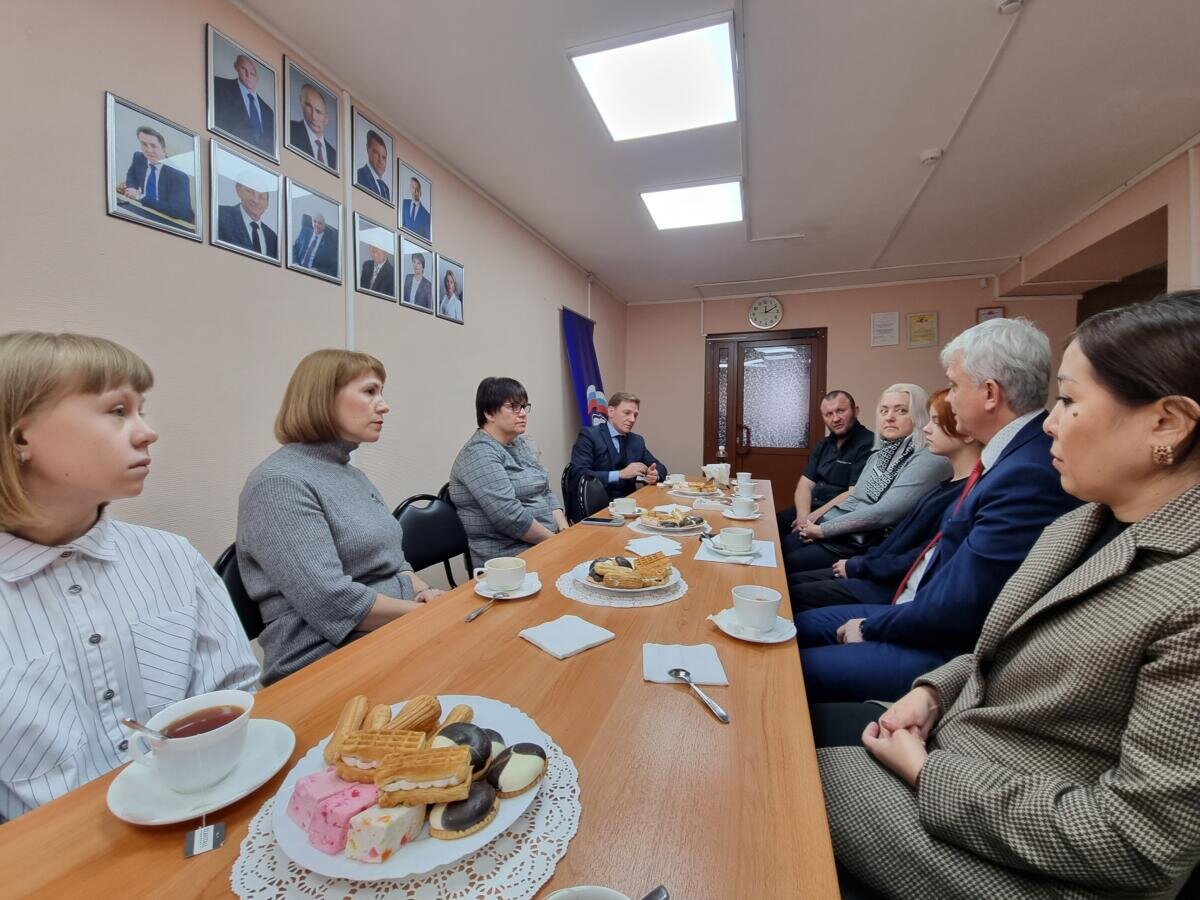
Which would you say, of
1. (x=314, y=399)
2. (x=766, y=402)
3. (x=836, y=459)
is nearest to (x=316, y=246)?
(x=314, y=399)

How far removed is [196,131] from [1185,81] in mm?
3942

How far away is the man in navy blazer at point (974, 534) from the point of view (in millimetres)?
1075

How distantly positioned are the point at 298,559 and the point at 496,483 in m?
0.92

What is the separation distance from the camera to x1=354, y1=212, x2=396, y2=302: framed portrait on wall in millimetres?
2350

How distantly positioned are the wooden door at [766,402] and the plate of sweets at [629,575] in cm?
474

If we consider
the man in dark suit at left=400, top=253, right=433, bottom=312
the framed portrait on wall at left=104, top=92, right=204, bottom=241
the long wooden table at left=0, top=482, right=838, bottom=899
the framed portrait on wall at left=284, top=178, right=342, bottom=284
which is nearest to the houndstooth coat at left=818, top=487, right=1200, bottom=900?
the long wooden table at left=0, top=482, right=838, bottom=899

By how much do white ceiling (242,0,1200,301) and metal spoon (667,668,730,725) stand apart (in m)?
2.16

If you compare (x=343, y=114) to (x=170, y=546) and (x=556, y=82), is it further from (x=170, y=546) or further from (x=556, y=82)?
(x=170, y=546)

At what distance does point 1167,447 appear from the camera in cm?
69

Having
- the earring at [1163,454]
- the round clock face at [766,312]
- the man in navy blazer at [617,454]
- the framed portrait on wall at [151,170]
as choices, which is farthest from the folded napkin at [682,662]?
the round clock face at [766,312]

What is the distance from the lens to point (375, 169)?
2.42 m

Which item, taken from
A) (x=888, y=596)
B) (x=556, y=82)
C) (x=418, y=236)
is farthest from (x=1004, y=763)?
(x=418, y=236)

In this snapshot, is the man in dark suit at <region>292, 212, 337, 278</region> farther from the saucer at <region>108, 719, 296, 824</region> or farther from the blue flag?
the blue flag

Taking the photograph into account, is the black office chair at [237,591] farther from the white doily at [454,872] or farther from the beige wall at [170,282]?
the white doily at [454,872]
